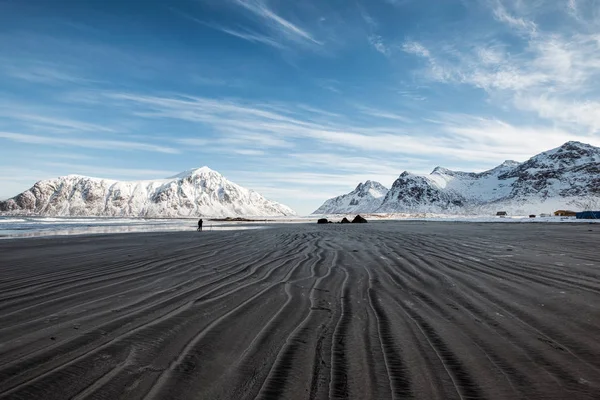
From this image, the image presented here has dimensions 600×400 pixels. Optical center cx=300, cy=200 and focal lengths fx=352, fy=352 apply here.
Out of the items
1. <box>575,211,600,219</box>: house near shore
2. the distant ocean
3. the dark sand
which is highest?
<box>575,211,600,219</box>: house near shore

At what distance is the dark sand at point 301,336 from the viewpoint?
2691 mm

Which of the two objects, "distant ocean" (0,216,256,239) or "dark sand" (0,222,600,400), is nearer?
"dark sand" (0,222,600,400)

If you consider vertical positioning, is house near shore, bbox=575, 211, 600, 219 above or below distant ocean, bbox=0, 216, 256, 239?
above

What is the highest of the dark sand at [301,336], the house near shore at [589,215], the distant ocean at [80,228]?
the house near shore at [589,215]

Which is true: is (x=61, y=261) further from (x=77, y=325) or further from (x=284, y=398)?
(x=284, y=398)

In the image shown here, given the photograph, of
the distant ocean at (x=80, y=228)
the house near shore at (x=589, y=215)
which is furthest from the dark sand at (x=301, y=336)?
the house near shore at (x=589, y=215)

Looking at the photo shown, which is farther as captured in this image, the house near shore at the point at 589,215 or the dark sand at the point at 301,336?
the house near shore at the point at 589,215

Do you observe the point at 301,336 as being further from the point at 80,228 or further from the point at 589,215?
the point at 589,215

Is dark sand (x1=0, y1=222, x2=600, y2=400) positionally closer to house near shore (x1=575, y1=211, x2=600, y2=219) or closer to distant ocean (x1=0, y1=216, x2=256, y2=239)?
distant ocean (x1=0, y1=216, x2=256, y2=239)

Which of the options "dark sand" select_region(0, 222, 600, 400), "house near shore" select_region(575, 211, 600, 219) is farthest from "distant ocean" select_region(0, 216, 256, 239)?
"house near shore" select_region(575, 211, 600, 219)

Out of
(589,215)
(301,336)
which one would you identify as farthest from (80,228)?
(589,215)

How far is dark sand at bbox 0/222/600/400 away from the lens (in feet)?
8.83

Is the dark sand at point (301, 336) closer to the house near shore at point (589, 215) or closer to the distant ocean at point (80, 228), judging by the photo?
the distant ocean at point (80, 228)

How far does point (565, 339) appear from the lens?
146 inches
